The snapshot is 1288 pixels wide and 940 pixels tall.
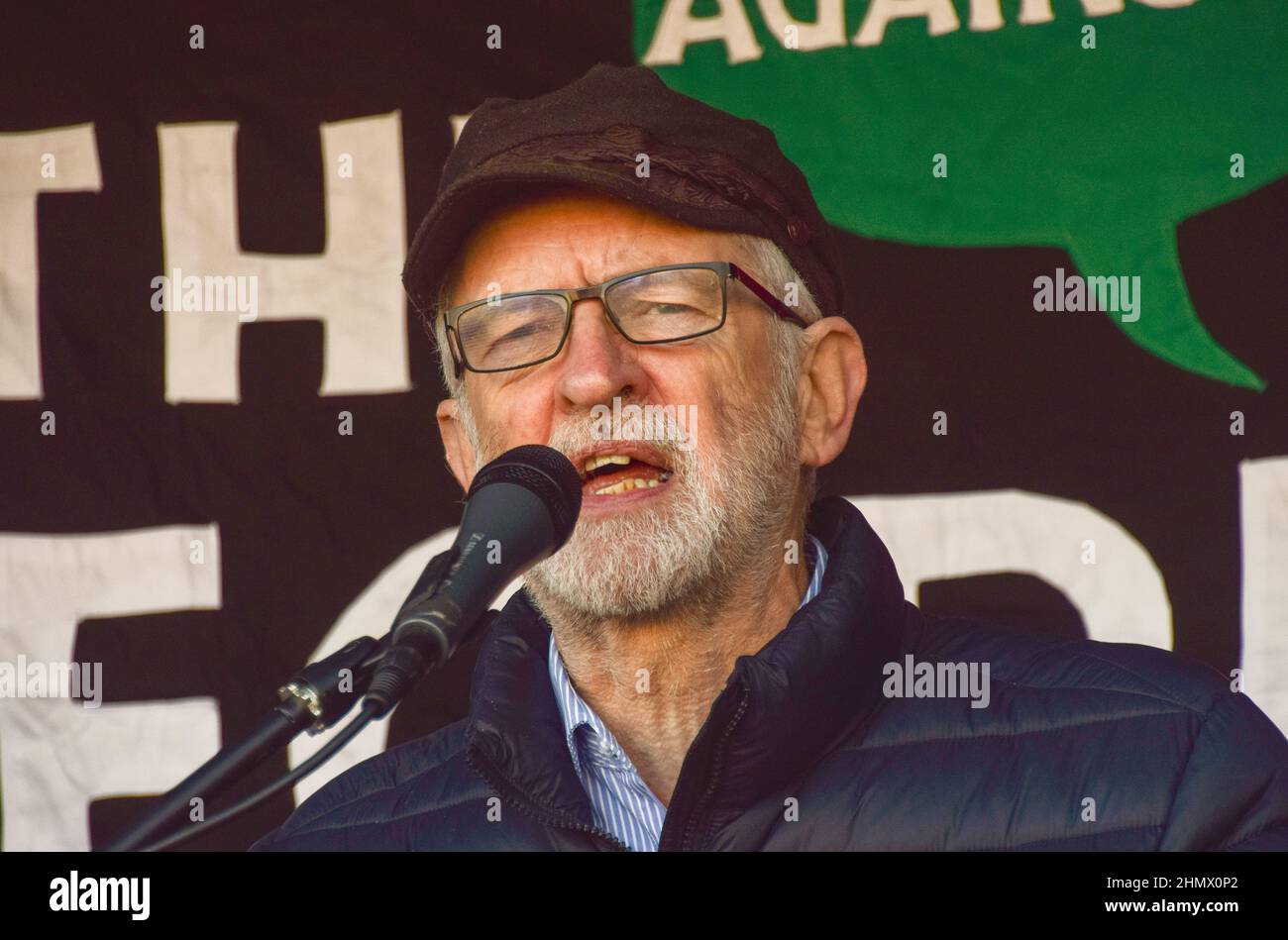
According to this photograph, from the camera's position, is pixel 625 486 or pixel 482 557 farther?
pixel 625 486

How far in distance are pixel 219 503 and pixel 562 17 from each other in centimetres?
108

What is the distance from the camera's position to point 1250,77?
236cm

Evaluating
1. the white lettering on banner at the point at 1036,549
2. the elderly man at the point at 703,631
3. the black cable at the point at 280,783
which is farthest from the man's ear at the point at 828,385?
the black cable at the point at 280,783

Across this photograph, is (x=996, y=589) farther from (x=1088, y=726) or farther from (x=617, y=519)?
(x=617, y=519)

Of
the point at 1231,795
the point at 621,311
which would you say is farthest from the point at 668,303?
the point at 1231,795

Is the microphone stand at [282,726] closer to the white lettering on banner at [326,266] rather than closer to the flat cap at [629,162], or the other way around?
the flat cap at [629,162]

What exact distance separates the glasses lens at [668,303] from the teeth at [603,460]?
0.47 ft

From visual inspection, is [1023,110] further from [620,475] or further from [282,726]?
[282,726]

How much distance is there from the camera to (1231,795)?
153cm

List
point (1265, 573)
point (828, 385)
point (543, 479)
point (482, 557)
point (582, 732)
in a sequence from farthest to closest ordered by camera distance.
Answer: point (1265, 573)
point (828, 385)
point (582, 732)
point (543, 479)
point (482, 557)

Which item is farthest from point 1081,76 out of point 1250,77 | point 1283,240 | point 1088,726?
point 1088,726

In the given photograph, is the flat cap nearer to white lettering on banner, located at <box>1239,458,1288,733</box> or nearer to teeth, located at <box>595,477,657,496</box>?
teeth, located at <box>595,477,657,496</box>

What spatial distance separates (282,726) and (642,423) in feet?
2.48

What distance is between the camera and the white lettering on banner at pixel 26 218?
2.59 m
